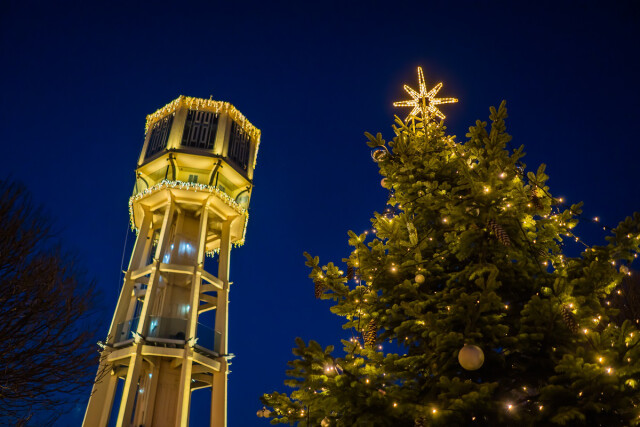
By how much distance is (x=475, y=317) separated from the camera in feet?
14.7

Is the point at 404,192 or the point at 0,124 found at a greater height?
the point at 0,124

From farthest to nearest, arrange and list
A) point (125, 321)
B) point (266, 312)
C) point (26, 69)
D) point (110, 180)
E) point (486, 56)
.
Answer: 1. point (266, 312)
2. point (110, 180)
3. point (486, 56)
4. point (26, 69)
5. point (125, 321)

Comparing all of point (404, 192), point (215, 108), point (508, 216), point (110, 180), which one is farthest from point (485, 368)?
point (110, 180)

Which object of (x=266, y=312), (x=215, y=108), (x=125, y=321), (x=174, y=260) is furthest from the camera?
(x=266, y=312)

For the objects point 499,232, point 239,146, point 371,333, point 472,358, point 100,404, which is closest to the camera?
point 472,358

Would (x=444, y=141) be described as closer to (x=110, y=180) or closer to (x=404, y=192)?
(x=404, y=192)

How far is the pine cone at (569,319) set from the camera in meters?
4.10

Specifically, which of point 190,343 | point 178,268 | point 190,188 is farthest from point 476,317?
point 190,188

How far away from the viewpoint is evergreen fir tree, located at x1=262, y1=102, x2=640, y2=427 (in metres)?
4.11

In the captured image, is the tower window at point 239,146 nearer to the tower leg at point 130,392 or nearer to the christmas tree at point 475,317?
the tower leg at point 130,392

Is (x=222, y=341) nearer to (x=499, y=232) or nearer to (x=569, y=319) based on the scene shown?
(x=499, y=232)

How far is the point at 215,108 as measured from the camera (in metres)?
22.6

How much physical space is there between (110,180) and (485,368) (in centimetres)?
6878

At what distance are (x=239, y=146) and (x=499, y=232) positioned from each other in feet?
62.7
